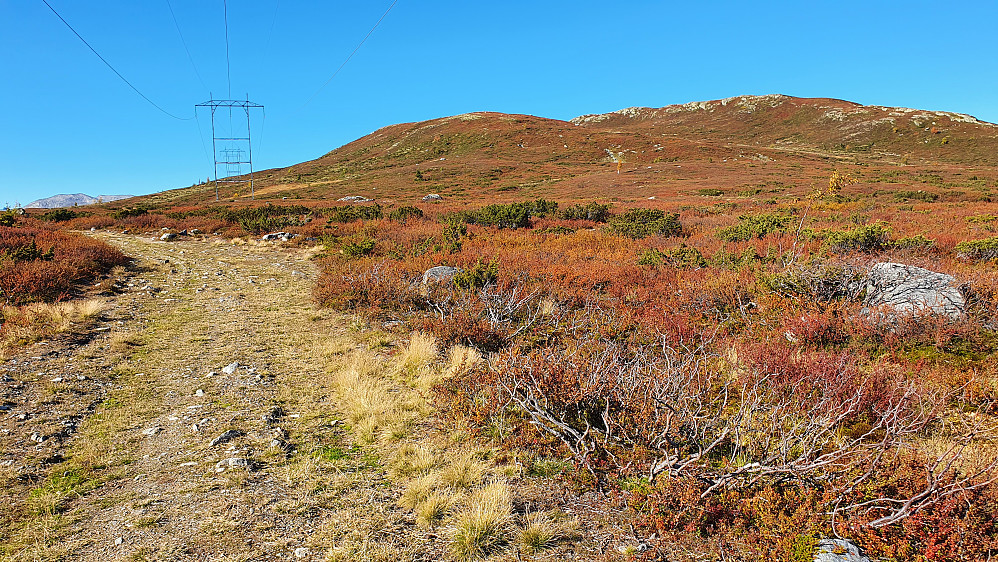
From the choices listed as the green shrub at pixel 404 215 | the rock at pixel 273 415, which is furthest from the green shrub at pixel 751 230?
the green shrub at pixel 404 215

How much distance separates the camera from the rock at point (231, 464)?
4.09 m

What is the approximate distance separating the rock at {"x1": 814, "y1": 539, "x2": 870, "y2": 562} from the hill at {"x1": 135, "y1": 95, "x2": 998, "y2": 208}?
35.8 meters

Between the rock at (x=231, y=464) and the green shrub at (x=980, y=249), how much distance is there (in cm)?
1414

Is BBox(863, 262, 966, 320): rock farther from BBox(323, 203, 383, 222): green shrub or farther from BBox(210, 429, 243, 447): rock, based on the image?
BBox(323, 203, 383, 222): green shrub

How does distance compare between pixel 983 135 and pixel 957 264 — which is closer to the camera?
pixel 957 264

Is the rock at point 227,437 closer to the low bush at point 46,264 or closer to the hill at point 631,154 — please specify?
the low bush at point 46,264

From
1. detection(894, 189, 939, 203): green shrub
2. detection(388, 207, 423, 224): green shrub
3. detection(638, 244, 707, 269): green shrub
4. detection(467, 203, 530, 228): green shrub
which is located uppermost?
detection(894, 189, 939, 203): green shrub

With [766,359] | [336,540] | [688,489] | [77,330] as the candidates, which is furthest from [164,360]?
[766,359]

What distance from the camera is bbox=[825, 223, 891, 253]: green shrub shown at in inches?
440

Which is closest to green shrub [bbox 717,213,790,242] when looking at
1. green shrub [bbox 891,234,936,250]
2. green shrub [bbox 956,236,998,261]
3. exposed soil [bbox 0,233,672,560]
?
green shrub [bbox 891,234,936,250]

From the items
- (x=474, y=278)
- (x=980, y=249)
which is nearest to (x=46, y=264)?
(x=474, y=278)

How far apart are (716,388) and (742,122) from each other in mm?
119421

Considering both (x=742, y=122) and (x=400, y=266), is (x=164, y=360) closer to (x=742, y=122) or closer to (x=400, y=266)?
(x=400, y=266)

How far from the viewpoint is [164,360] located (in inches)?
269
